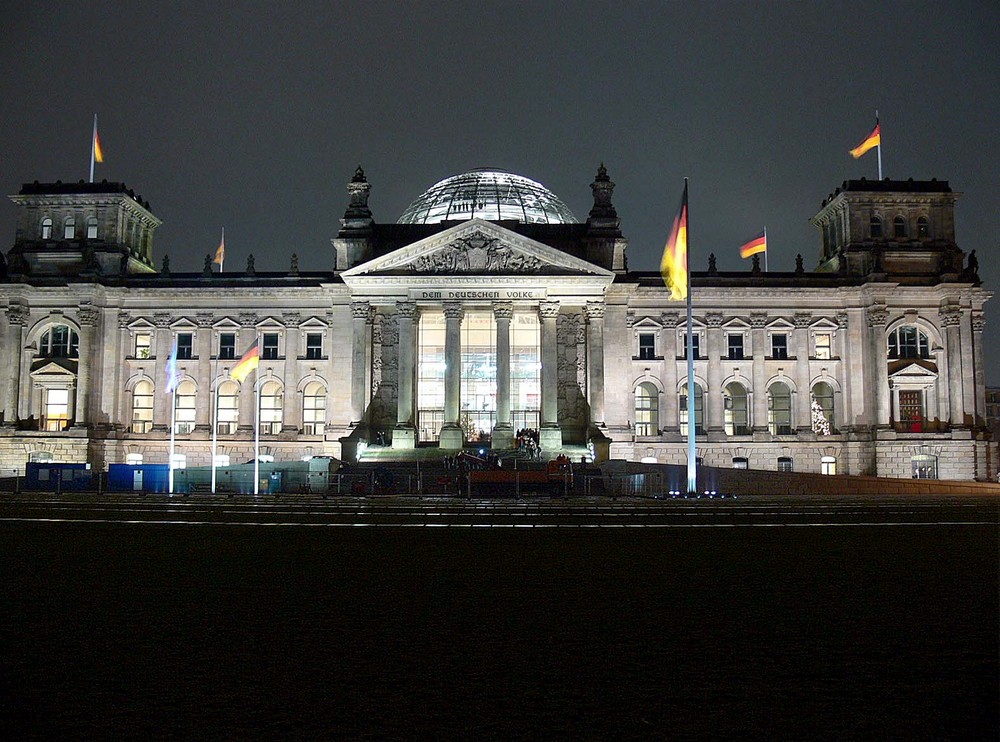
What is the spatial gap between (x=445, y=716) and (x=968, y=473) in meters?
77.4

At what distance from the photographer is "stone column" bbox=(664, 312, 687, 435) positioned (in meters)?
75.6

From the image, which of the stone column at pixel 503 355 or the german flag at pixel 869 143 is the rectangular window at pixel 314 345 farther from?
the german flag at pixel 869 143

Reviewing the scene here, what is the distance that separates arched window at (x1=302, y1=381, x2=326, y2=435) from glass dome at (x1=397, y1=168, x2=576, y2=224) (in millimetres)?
18477

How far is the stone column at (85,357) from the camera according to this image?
245 ft

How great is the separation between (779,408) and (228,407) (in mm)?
47522

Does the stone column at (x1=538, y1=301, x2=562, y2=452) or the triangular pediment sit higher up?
the triangular pediment

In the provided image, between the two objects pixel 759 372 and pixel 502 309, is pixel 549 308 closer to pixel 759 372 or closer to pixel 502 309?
pixel 502 309

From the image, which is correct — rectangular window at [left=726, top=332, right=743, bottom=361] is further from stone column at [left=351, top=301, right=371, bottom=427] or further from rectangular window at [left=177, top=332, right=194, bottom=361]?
rectangular window at [left=177, top=332, right=194, bottom=361]

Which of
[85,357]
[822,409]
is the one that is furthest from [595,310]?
[85,357]

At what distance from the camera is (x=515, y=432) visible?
71062mm

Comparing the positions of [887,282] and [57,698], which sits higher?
[887,282]

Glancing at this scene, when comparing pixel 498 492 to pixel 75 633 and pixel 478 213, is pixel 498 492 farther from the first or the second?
pixel 478 213

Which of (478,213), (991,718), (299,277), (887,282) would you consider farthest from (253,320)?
(991,718)

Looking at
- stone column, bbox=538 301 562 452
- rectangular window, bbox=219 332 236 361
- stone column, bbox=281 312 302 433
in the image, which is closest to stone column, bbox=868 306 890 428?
stone column, bbox=538 301 562 452
